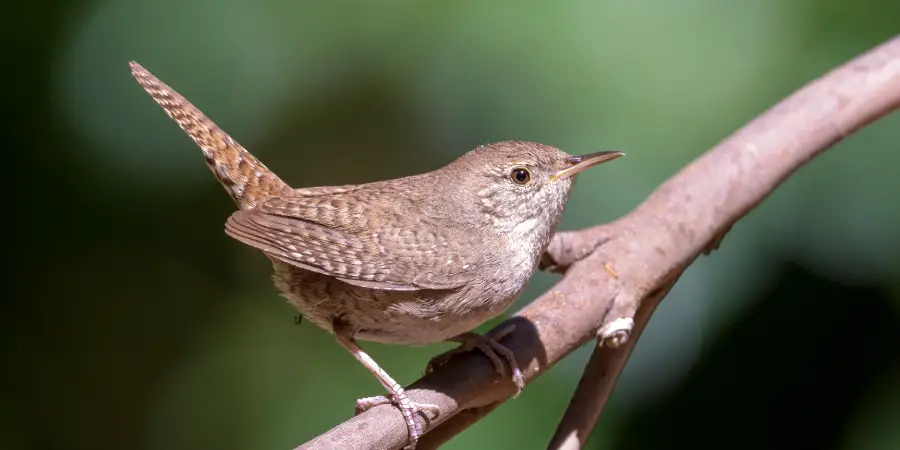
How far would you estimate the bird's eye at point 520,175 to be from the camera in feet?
7.23

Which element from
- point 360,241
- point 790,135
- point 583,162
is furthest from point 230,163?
point 790,135

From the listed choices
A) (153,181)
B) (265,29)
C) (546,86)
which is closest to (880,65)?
(546,86)

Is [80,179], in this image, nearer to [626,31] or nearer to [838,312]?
[626,31]

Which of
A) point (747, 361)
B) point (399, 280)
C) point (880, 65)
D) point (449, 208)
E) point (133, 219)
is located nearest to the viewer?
point (399, 280)

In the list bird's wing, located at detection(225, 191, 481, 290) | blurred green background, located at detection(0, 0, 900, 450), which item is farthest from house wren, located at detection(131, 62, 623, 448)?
blurred green background, located at detection(0, 0, 900, 450)

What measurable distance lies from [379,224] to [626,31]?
1.64 m

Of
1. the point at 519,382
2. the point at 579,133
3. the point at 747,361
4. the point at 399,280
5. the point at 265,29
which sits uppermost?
the point at 265,29

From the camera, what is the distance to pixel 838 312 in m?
3.19

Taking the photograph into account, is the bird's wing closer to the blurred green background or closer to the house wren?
the house wren

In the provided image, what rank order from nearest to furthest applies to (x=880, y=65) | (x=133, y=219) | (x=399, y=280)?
(x=399, y=280) → (x=880, y=65) → (x=133, y=219)

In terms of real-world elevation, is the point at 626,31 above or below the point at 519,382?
above

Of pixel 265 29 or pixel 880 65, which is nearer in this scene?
pixel 880 65

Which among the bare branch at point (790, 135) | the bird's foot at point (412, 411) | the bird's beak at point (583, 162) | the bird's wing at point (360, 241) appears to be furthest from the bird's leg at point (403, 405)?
the bare branch at point (790, 135)

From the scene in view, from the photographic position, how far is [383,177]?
3.60 m
